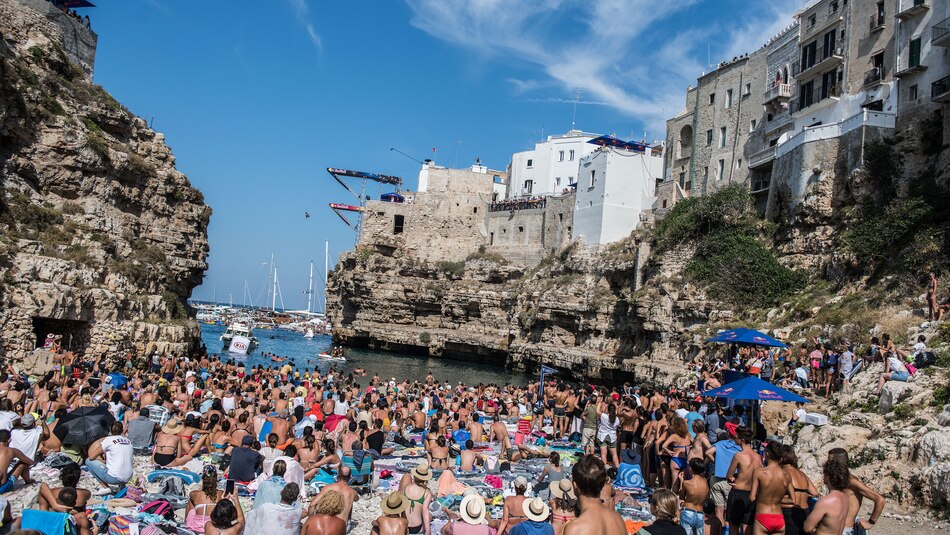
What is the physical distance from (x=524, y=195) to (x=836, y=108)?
3498 cm

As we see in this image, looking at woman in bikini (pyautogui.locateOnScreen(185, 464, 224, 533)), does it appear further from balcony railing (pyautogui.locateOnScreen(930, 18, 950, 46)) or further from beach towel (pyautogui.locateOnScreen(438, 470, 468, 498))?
balcony railing (pyautogui.locateOnScreen(930, 18, 950, 46))

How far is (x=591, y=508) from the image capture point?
13.9 feet

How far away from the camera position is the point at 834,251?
80.0 feet

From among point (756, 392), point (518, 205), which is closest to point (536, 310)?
point (518, 205)

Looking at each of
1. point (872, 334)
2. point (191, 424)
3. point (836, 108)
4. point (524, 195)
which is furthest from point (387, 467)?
point (524, 195)

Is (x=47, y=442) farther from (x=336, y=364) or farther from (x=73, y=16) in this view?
(x=336, y=364)

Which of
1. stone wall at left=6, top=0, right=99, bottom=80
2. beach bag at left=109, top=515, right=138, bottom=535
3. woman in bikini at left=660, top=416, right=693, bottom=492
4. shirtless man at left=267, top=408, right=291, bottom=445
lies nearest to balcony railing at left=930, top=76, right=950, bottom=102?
woman in bikini at left=660, top=416, right=693, bottom=492

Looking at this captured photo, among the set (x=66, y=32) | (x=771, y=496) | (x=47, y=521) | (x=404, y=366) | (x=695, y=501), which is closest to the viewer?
(x=47, y=521)

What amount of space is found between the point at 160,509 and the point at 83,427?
237 centimetres

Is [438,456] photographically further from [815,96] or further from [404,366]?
[404,366]

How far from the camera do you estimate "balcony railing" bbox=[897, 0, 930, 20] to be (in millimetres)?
24188

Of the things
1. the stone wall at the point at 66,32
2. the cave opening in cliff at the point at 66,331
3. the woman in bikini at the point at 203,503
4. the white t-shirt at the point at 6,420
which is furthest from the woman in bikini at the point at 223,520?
the stone wall at the point at 66,32

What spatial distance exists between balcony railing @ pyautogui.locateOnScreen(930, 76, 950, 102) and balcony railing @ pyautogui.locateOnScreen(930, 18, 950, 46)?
1.27 meters

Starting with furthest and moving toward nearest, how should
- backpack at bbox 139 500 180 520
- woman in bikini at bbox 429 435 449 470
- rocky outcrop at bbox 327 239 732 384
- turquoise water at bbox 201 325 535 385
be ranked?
turquoise water at bbox 201 325 535 385 → rocky outcrop at bbox 327 239 732 384 → woman in bikini at bbox 429 435 449 470 → backpack at bbox 139 500 180 520
